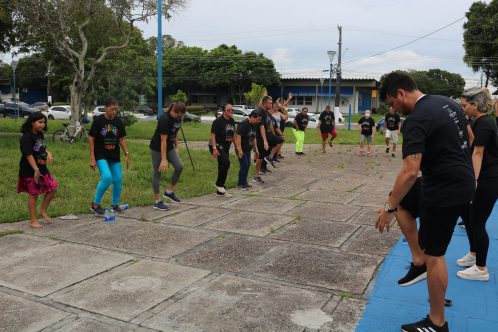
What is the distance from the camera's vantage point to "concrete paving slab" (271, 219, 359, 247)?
5734 mm

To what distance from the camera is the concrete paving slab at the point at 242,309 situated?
348cm

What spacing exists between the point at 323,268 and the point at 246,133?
4831 millimetres

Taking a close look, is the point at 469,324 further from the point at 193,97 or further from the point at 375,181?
the point at 193,97

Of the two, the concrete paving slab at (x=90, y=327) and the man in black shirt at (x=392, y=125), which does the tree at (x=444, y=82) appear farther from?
the concrete paving slab at (x=90, y=327)

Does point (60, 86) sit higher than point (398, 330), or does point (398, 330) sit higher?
point (60, 86)

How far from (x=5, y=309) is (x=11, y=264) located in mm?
1165

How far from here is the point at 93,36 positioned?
65.5ft

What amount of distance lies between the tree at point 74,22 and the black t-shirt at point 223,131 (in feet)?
33.8

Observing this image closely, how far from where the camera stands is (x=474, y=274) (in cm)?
446

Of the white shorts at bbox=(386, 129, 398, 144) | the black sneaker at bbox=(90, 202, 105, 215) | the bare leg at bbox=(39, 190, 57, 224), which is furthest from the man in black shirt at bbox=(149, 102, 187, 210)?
the white shorts at bbox=(386, 129, 398, 144)

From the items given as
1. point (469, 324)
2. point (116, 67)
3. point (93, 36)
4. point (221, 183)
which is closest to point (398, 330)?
point (469, 324)

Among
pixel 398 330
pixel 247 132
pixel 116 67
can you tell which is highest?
pixel 116 67

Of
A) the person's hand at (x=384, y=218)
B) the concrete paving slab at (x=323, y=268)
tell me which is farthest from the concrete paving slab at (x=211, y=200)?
the person's hand at (x=384, y=218)

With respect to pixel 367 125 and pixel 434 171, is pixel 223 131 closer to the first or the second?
pixel 434 171
